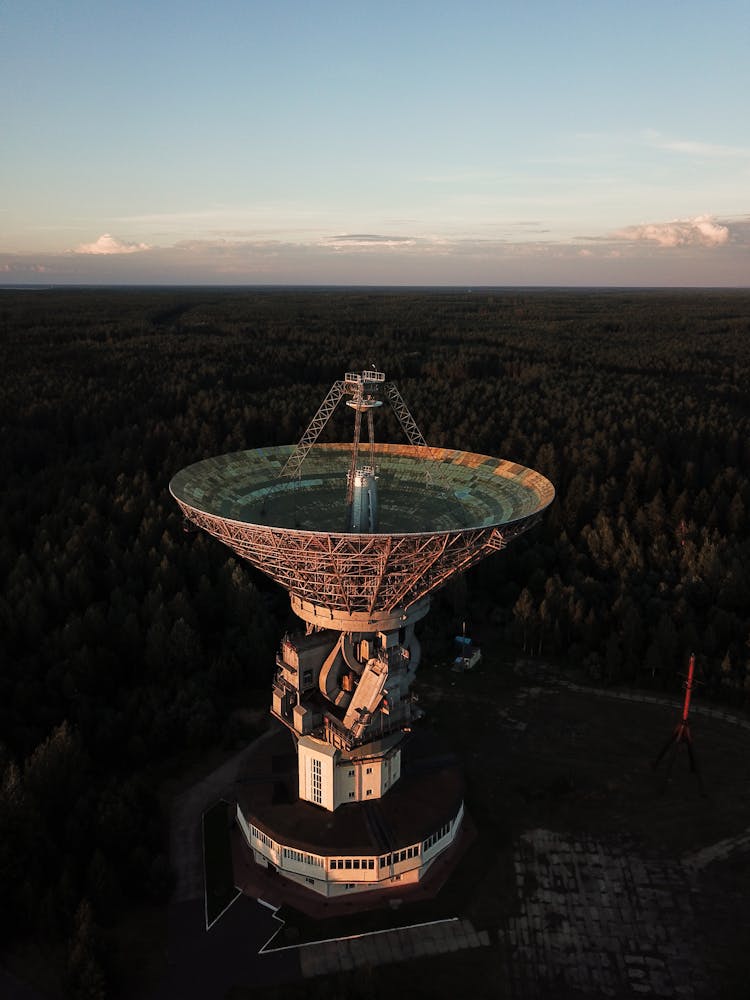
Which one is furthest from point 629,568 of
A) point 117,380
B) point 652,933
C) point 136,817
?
point 117,380

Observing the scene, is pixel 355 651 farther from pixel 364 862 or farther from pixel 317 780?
pixel 364 862

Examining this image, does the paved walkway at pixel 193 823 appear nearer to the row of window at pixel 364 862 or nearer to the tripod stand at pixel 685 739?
the row of window at pixel 364 862

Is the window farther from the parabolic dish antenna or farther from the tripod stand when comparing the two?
Answer: the tripod stand

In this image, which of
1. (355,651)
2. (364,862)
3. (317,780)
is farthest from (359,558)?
(364,862)

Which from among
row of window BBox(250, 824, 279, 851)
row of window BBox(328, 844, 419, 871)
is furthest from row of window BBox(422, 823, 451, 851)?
row of window BBox(250, 824, 279, 851)

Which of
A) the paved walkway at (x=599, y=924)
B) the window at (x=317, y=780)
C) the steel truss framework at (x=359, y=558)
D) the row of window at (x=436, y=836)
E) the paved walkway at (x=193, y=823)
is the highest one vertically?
the steel truss framework at (x=359, y=558)

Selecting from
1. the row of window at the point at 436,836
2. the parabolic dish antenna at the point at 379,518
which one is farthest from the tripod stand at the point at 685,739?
the row of window at the point at 436,836
